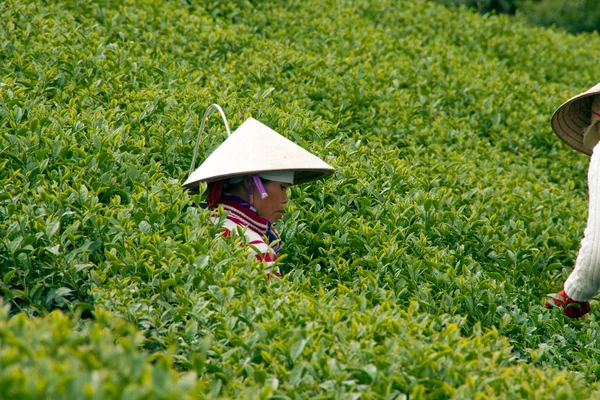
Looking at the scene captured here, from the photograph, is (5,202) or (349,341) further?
(5,202)

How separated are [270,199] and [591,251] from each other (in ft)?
4.70

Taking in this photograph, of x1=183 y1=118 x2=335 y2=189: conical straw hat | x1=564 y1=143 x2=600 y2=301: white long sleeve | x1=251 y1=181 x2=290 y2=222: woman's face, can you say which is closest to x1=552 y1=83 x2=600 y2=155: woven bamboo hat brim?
x1=564 y1=143 x2=600 y2=301: white long sleeve

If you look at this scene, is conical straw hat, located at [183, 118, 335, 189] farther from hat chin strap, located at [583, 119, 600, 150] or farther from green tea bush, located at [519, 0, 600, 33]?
green tea bush, located at [519, 0, 600, 33]

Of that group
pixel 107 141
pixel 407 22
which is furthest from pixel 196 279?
pixel 407 22

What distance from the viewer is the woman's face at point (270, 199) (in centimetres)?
A: 348

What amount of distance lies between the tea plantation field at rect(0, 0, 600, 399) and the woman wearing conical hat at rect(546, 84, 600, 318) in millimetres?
130

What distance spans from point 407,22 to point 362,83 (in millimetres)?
2363

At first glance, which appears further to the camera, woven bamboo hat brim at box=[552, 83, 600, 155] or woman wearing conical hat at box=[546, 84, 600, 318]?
woven bamboo hat brim at box=[552, 83, 600, 155]

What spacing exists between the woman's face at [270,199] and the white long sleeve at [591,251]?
136 cm

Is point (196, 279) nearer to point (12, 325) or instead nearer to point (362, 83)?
point (12, 325)

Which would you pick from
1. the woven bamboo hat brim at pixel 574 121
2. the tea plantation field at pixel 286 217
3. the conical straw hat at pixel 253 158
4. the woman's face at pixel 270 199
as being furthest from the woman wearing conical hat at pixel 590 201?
the woman's face at pixel 270 199

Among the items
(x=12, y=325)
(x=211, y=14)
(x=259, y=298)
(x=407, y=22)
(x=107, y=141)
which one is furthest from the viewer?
(x=407, y=22)

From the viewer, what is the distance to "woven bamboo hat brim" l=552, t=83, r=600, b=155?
4.13 metres

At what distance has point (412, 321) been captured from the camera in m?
2.70
